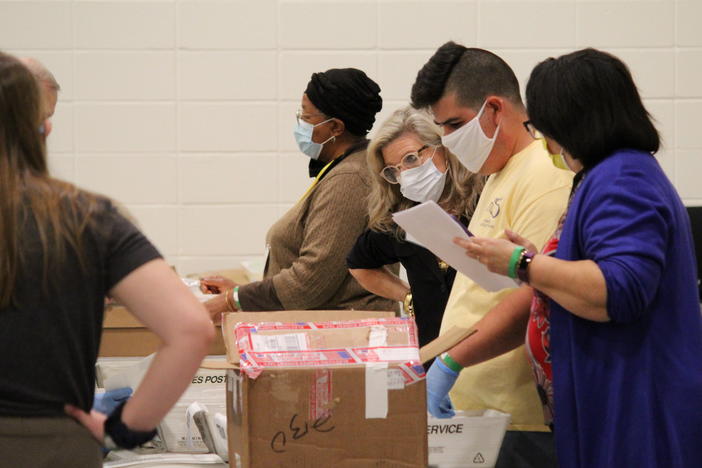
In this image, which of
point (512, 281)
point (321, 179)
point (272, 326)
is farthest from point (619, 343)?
point (321, 179)

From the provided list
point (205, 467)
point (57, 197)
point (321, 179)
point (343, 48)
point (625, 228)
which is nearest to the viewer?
point (57, 197)

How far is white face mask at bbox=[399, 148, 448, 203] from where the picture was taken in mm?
2459

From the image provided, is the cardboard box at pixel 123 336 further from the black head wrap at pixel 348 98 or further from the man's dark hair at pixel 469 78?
the man's dark hair at pixel 469 78

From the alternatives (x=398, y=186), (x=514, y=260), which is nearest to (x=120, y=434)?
(x=514, y=260)

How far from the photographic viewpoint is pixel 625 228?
4.90ft

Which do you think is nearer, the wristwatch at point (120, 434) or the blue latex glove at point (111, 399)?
the wristwatch at point (120, 434)

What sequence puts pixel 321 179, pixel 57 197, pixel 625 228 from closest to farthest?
pixel 57 197
pixel 625 228
pixel 321 179

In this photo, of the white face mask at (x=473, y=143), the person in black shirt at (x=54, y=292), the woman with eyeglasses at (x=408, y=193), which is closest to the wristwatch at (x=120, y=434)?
the person in black shirt at (x=54, y=292)

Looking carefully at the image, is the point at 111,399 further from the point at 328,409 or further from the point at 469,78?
the point at 469,78

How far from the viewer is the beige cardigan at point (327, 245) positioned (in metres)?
2.56

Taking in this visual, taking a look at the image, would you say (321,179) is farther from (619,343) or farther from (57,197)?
(57,197)

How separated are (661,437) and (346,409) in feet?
1.70

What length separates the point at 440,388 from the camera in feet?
6.15

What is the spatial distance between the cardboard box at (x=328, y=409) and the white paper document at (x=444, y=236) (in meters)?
0.24
